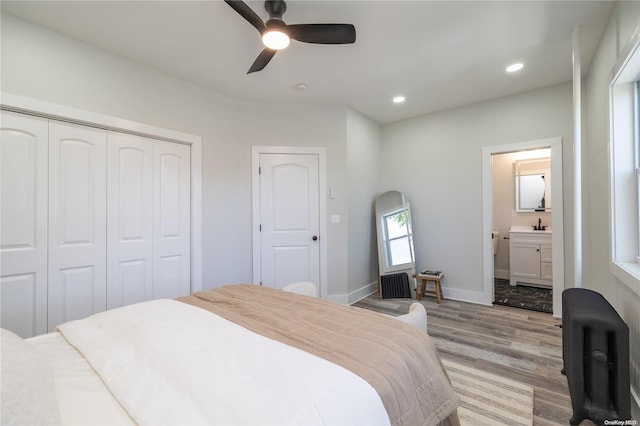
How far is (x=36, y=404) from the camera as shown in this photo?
27.1 inches

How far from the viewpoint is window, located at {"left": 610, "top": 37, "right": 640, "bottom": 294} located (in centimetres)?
177

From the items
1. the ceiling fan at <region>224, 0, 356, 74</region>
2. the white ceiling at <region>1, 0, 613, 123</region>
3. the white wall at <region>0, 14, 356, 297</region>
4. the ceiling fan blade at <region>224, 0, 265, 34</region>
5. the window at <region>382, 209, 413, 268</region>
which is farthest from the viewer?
the window at <region>382, 209, 413, 268</region>

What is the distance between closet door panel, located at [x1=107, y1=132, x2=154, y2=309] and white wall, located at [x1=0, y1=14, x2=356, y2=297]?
0.30m

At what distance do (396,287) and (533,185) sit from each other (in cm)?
295

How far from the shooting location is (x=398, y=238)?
4008 millimetres

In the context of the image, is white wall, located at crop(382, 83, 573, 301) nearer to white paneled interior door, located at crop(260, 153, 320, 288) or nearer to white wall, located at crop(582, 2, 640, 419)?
white wall, located at crop(582, 2, 640, 419)

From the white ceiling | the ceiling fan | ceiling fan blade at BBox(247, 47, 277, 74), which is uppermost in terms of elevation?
the white ceiling

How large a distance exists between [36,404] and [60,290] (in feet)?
6.43

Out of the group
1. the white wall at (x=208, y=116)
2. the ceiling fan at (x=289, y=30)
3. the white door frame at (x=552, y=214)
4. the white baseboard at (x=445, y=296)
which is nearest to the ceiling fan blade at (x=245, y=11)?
the ceiling fan at (x=289, y=30)

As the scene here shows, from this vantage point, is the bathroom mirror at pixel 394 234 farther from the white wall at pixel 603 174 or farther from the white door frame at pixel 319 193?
the white wall at pixel 603 174

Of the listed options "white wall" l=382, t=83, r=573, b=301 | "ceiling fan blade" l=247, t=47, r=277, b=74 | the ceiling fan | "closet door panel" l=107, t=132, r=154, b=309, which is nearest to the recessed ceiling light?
"white wall" l=382, t=83, r=573, b=301

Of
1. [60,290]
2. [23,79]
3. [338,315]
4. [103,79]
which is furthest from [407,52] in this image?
[60,290]

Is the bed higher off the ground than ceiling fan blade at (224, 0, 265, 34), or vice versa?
ceiling fan blade at (224, 0, 265, 34)

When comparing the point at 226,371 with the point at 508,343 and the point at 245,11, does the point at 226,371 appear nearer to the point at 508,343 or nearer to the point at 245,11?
the point at 245,11
